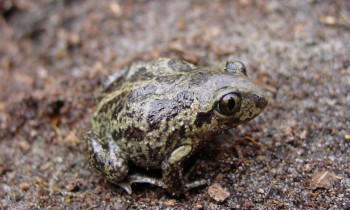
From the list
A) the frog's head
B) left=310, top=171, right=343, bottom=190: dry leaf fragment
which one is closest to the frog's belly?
the frog's head

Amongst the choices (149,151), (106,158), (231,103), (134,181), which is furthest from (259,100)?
(106,158)

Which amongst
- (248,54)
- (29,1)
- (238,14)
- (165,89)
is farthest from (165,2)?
(165,89)

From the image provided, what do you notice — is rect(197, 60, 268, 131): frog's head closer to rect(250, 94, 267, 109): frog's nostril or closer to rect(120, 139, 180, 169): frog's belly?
rect(250, 94, 267, 109): frog's nostril

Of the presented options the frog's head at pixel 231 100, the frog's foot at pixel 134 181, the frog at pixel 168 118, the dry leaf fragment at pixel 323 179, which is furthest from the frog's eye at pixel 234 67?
the frog's foot at pixel 134 181

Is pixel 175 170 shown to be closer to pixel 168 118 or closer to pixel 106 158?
pixel 168 118

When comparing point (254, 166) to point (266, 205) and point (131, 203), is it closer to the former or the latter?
point (266, 205)
